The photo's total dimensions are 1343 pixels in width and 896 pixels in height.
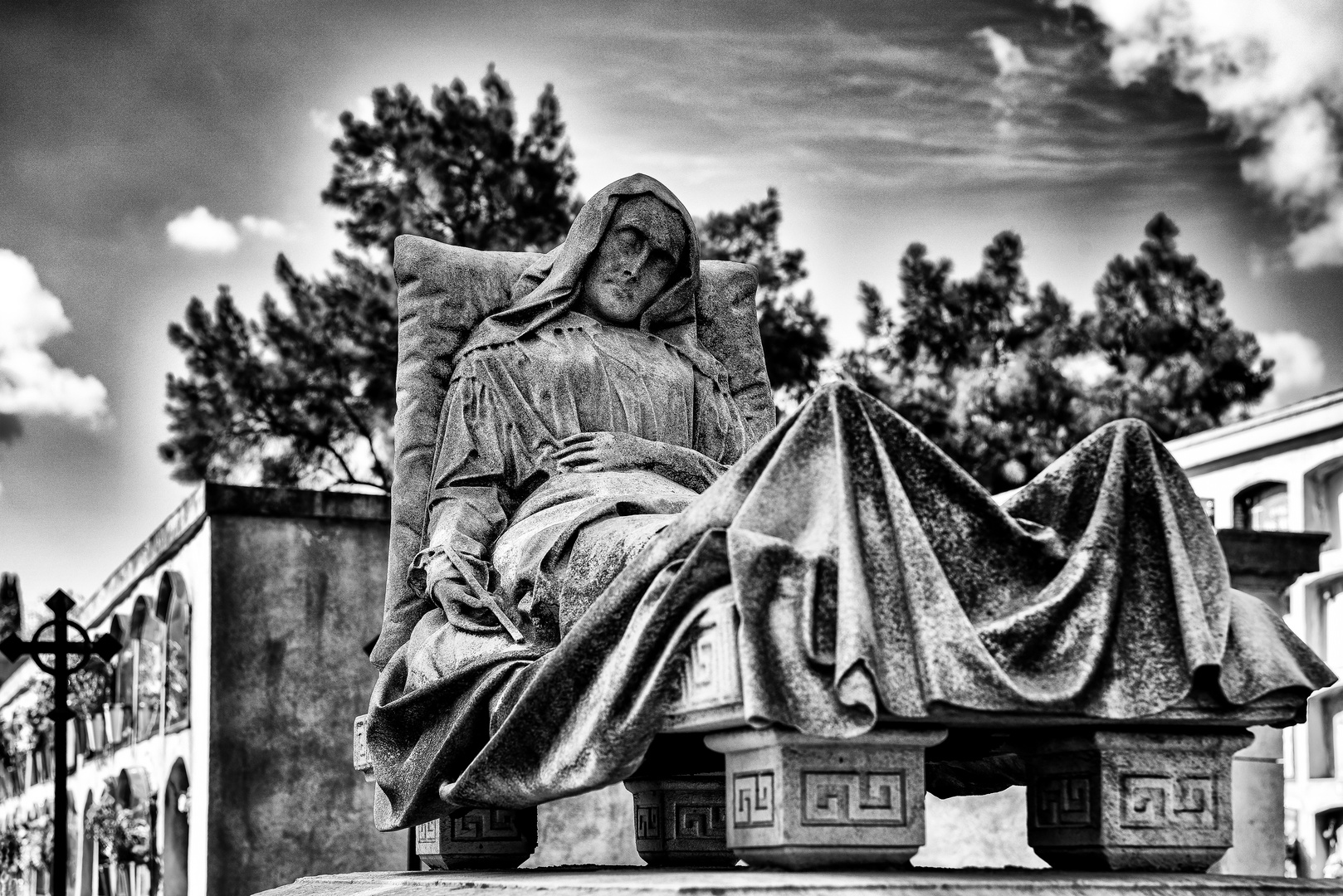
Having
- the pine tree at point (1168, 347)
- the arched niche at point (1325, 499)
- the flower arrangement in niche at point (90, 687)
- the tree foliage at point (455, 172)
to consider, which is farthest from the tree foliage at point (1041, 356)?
the flower arrangement in niche at point (90, 687)

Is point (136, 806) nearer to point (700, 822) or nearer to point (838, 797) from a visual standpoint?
point (700, 822)

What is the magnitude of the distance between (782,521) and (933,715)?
61cm

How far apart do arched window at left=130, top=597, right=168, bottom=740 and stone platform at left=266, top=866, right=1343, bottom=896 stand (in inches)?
315

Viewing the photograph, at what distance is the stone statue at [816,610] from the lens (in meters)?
4.64

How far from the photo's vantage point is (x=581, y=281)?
23.9 ft

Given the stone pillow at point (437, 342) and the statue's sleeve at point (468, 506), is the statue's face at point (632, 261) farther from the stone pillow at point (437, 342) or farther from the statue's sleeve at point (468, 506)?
the statue's sleeve at point (468, 506)

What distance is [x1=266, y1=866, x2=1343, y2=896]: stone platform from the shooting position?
4395mm

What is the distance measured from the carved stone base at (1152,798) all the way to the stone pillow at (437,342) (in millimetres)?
2634

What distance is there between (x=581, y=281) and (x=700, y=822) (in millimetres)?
2018

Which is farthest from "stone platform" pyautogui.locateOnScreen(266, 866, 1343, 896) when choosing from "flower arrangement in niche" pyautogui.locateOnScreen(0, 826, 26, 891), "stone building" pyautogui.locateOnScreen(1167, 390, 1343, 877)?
"flower arrangement in niche" pyautogui.locateOnScreen(0, 826, 26, 891)

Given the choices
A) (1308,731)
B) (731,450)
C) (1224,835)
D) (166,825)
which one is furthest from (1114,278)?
(1224,835)

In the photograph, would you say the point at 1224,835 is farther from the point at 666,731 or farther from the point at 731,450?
the point at 731,450

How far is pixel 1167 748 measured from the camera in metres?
5.09

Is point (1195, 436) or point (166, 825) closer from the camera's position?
point (166, 825)
